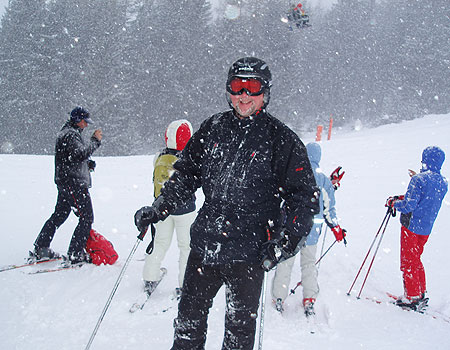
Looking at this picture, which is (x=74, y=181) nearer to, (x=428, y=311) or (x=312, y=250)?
(x=312, y=250)

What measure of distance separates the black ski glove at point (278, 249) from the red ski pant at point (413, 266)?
2943mm

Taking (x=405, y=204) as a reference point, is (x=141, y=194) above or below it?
below

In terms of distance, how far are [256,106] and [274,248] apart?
997mm

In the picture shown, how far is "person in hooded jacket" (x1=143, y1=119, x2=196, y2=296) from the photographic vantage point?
3924mm

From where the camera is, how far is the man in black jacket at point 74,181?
466cm

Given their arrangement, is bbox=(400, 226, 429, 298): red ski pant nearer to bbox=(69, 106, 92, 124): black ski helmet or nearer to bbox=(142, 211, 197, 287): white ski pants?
bbox=(142, 211, 197, 287): white ski pants

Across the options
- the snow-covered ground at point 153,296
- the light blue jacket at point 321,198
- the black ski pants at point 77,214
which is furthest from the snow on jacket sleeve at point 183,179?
the black ski pants at point 77,214

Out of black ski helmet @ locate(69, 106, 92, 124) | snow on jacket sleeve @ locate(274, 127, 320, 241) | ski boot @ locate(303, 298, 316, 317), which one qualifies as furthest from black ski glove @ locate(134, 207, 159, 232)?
black ski helmet @ locate(69, 106, 92, 124)

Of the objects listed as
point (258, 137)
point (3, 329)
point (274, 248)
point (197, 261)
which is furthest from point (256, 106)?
point (3, 329)

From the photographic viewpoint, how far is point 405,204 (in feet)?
14.5

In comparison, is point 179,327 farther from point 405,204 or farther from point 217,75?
point 217,75

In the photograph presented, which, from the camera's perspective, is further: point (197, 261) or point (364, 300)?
point (364, 300)

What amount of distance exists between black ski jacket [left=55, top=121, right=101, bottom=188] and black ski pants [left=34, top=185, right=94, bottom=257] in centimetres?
12

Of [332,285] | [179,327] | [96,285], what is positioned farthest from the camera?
[332,285]
